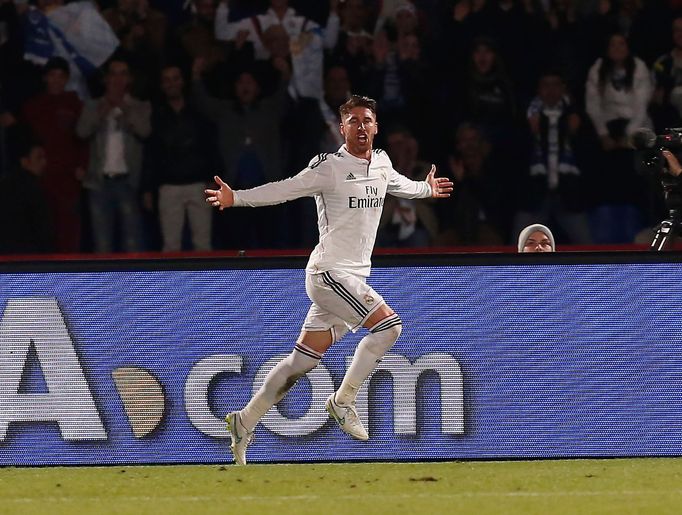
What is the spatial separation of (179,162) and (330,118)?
137 centimetres

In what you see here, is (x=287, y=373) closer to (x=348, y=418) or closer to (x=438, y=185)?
(x=348, y=418)

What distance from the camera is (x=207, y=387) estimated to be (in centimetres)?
878

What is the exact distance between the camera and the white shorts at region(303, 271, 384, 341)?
328 inches

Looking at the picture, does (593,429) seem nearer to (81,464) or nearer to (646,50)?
(81,464)

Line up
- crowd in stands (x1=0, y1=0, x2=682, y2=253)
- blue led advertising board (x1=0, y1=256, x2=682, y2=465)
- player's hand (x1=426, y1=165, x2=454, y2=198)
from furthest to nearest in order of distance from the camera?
1. crowd in stands (x1=0, y1=0, x2=682, y2=253)
2. player's hand (x1=426, y1=165, x2=454, y2=198)
3. blue led advertising board (x1=0, y1=256, x2=682, y2=465)

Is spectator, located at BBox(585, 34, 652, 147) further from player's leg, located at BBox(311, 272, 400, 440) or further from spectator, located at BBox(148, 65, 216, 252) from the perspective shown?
player's leg, located at BBox(311, 272, 400, 440)


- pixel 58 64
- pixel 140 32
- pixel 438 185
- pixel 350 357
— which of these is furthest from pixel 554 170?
pixel 350 357

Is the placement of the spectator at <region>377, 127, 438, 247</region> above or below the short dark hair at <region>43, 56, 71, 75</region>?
below

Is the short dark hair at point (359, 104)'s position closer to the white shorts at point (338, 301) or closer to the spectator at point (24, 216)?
the white shorts at point (338, 301)

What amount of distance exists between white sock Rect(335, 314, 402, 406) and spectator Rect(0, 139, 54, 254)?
5.94 metres

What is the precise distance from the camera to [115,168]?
13.8m

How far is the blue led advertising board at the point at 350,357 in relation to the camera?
8742mm

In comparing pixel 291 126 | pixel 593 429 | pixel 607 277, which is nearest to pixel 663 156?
pixel 607 277

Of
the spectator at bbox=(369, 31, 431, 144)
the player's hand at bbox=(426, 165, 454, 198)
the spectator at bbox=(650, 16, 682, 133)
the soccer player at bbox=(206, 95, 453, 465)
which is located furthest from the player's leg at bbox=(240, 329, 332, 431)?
the spectator at bbox=(650, 16, 682, 133)
